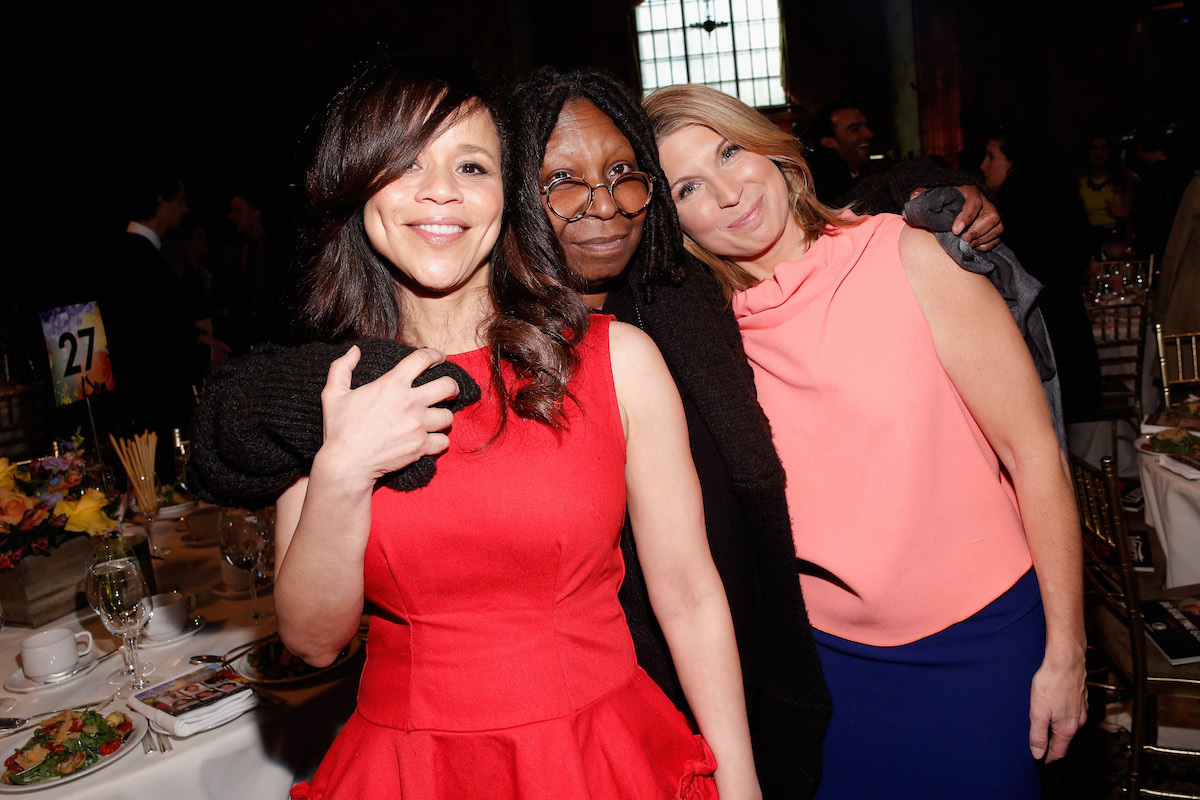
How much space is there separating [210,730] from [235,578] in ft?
2.43

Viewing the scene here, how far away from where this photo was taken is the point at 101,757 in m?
1.46

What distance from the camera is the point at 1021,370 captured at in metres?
1.41

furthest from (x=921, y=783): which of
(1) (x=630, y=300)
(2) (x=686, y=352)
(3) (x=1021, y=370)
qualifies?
(1) (x=630, y=300)

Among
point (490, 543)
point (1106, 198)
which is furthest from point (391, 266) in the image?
point (1106, 198)

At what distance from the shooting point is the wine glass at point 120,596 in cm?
166

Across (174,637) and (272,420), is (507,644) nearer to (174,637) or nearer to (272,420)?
(272,420)

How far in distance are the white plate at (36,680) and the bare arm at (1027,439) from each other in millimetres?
1943

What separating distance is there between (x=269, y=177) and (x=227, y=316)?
94.5 inches

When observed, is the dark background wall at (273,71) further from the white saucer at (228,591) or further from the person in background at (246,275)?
the white saucer at (228,591)

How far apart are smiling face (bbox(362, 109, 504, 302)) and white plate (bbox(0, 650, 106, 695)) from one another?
1.33m

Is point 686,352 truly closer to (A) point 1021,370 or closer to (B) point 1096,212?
(A) point 1021,370

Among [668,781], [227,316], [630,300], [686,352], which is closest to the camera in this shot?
[668,781]

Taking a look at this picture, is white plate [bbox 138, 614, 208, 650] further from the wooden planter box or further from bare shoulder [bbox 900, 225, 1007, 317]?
bare shoulder [bbox 900, 225, 1007, 317]

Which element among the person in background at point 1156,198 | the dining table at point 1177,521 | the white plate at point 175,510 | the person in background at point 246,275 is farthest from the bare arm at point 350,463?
the person in background at point 1156,198
